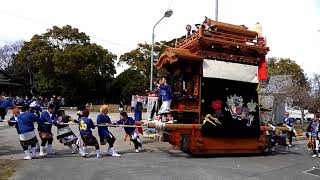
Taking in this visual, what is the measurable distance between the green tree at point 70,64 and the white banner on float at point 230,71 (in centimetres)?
3432

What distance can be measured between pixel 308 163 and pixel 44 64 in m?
40.6

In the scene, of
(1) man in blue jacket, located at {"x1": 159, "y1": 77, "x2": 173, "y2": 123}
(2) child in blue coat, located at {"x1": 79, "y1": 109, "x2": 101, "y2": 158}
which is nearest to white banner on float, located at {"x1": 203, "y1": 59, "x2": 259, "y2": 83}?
(1) man in blue jacket, located at {"x1": 159, "y1": 77, "x2": 173, "y2": 123}

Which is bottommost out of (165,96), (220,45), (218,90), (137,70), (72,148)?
(72,148)

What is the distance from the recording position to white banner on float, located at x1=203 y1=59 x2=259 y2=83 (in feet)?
44.6

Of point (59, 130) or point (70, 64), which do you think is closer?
point (59, 130)

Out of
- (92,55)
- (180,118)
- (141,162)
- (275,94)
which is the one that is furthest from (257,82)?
(92,55)

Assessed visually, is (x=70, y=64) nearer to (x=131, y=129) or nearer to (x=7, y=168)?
(x=131, y=129)

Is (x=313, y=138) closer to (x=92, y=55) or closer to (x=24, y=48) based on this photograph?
(x=92, y=55)

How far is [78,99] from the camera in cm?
4853

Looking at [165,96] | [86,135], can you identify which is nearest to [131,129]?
[165,96]

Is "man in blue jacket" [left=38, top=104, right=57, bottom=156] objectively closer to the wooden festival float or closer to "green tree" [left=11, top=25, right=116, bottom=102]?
the wooden festival float

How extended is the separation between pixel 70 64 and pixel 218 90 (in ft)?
113

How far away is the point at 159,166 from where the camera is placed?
1128cm

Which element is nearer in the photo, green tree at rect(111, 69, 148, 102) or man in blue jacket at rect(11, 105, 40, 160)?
man in blue jacket at rect(11, 105, 40, 160)
